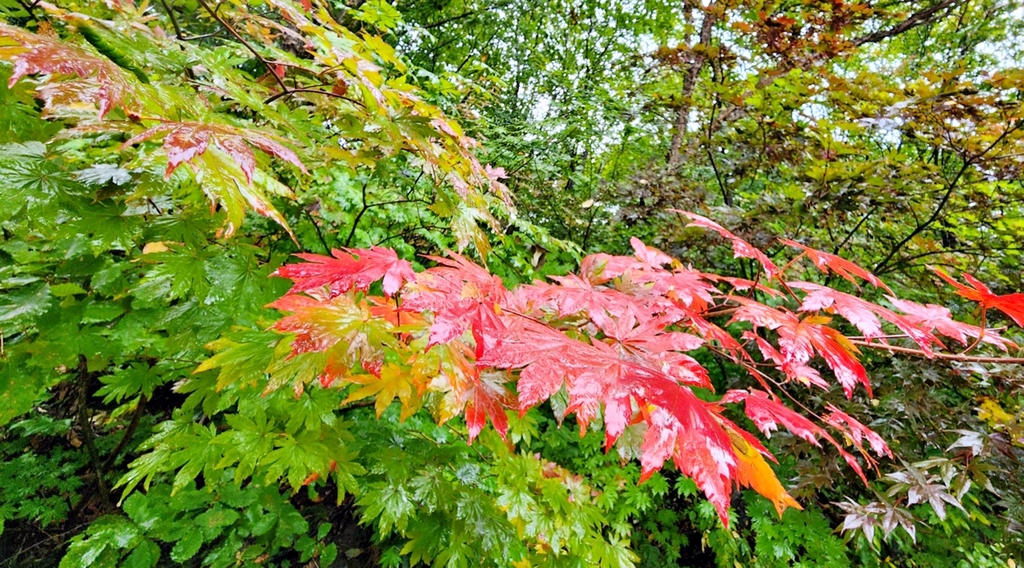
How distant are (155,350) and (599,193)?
267cm

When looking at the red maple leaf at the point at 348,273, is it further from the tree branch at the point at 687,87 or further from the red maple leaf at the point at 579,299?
the tree branch at the point at 687,87

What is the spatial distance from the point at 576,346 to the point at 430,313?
1.51 feet

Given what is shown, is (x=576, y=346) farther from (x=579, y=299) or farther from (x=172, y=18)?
(x=172, y=18)

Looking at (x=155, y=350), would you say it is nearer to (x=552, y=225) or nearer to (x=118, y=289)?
(x=118, y=289)

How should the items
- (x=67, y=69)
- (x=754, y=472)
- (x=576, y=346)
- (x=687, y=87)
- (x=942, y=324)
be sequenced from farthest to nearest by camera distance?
1. (x=687, y=87)
2. (x=942, y=324)
3. (x=754, y=472)
4. (x=576, y=346)
5. (x=67, y=69)

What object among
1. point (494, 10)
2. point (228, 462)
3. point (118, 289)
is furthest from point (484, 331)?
point (494, 10)

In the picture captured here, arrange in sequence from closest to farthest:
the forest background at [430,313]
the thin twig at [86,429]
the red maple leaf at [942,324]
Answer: the forest background at [430,313]
the red maple leaf at [942,324]
the thin twig at [86,429]

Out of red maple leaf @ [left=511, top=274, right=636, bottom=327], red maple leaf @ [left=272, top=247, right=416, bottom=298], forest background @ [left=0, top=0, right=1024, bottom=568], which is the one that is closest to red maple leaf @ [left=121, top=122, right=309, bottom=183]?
forest background @ [left=0, top=0, right=1024, bottom=568]

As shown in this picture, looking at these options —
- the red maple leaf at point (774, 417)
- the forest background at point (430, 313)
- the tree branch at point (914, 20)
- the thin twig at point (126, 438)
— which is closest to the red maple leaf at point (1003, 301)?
the forest background at point (430, 313)

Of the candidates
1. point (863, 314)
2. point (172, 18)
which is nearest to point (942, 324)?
point (863, 314)

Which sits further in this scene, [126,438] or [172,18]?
[126,438]

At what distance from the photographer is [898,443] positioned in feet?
6.00

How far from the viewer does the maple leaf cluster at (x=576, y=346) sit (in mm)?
729

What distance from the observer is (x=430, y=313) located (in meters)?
1.12
